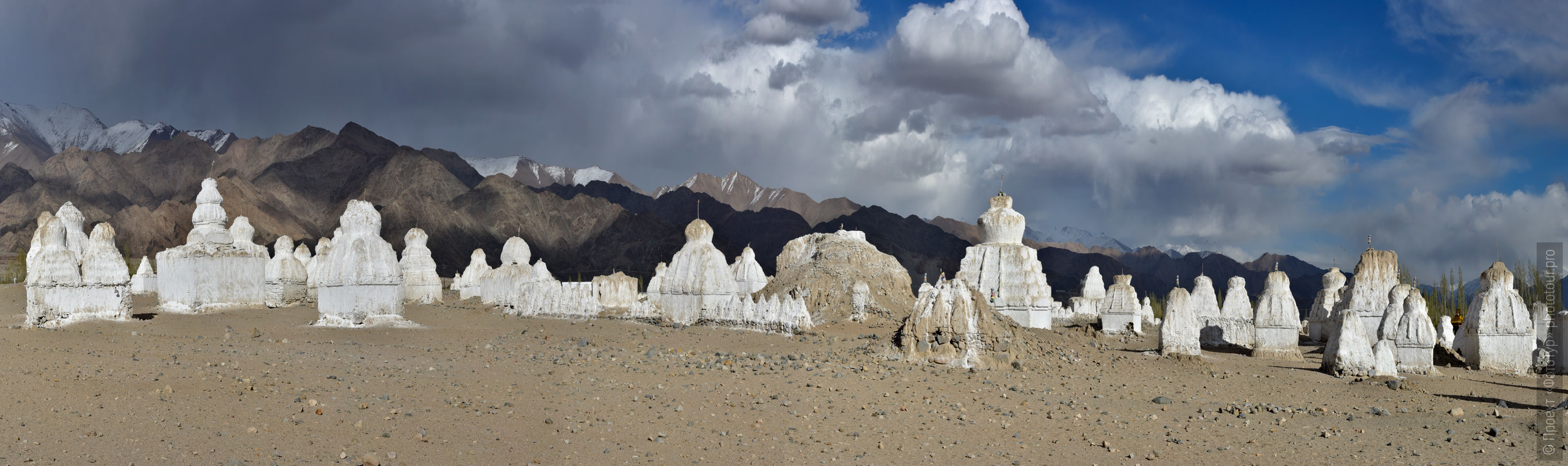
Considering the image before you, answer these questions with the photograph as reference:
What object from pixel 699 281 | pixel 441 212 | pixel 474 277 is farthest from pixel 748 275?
pixel 441 212

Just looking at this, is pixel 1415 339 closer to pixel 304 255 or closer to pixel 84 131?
pixel 304 255

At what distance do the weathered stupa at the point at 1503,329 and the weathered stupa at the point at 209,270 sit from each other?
96.2 ft

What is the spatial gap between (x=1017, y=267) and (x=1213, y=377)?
10.5 metres

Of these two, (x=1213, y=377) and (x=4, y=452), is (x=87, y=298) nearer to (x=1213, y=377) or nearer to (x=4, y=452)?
(x=4, y=452)

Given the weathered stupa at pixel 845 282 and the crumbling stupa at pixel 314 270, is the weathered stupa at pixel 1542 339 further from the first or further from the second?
the crumbling stupa at pixel 314 270

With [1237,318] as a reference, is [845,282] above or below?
above

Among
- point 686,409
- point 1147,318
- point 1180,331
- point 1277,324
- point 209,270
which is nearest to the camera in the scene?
point 686,409

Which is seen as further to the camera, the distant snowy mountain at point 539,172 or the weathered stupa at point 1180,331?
the distant snowy mountain at point 539,172

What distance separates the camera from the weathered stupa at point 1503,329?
57.5 feet

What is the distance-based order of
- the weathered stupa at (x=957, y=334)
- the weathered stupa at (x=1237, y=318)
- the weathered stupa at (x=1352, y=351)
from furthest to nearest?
the weathered stupa at (x=1237, y=318) → the weathered stupa at (x=1352, y=351) → the weathered stupa at (x=957, y=334)

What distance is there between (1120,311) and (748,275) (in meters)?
11.7

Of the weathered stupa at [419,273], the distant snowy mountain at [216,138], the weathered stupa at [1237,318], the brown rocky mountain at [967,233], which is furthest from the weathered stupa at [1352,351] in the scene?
the distant snowy mountain at [216,138]

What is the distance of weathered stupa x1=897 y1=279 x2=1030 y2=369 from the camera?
14891 mm

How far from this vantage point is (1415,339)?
54.0 feet
